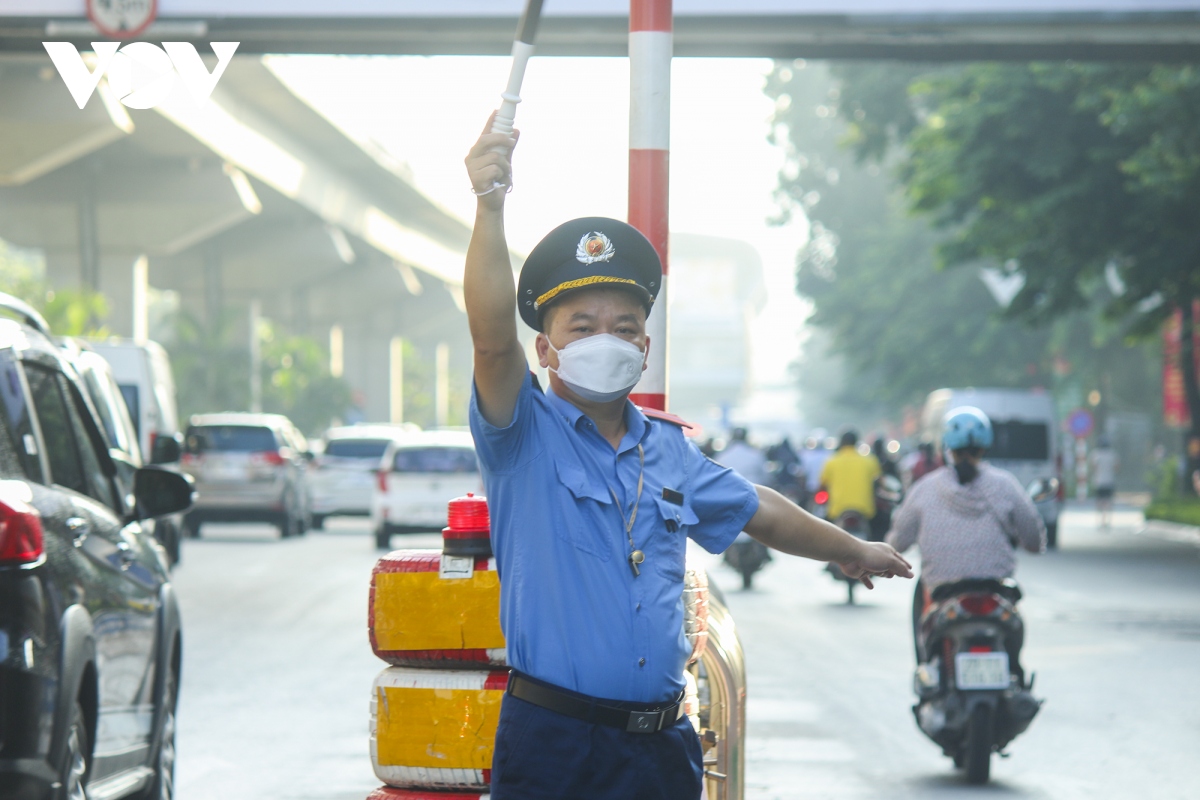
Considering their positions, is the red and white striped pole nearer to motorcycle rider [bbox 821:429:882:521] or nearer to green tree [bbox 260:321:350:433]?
motorcycle rider [bbox 821:429:882:521]

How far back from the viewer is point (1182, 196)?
21.6m

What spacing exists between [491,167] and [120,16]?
11461 mm

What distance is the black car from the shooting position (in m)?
4.68

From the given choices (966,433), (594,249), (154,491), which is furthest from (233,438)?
(594,249)

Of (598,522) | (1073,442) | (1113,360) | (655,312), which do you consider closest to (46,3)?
(655,312)

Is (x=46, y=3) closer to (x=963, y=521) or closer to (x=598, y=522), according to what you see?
(x=963, y=521)

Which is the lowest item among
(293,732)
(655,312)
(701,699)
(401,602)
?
(293,732)

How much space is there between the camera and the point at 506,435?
11.3 feet

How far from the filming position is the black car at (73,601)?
15.4 feet

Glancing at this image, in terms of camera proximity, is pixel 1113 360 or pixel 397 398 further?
pixel 397 398

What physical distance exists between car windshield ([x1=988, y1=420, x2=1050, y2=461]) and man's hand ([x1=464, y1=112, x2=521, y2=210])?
1064 inches

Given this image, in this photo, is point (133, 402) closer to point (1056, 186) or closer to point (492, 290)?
point (1056, 186)

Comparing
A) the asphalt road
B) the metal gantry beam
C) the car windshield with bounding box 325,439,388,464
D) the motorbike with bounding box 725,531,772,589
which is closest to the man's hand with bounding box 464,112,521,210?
the asphalt road

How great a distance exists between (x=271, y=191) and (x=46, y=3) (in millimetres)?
31477
